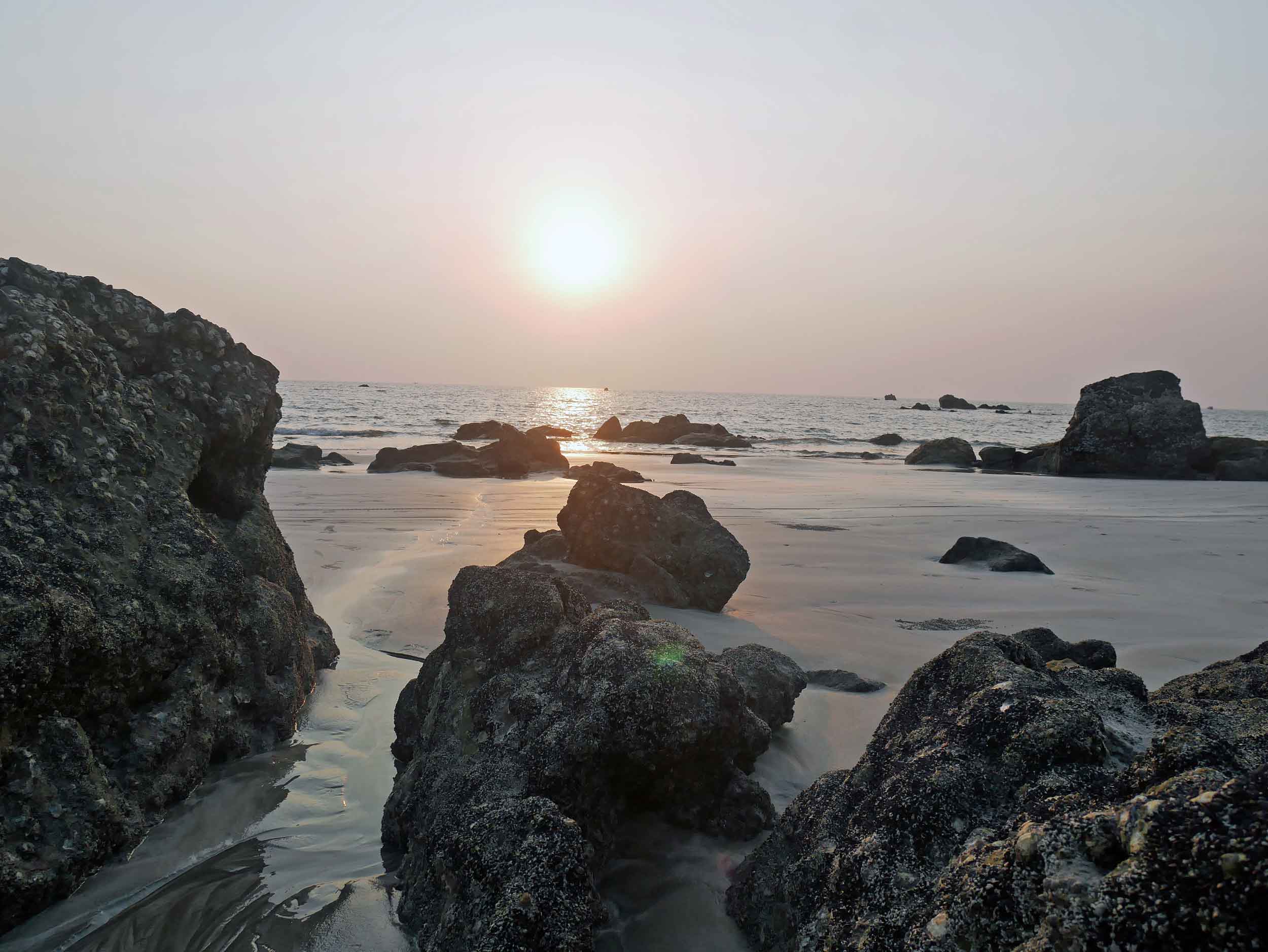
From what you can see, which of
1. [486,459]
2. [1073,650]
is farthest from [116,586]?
[486,459]

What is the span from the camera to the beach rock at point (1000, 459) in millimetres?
22750

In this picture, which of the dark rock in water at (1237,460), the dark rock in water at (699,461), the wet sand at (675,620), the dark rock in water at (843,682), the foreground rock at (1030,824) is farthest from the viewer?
the dark rock in water at (699,461)

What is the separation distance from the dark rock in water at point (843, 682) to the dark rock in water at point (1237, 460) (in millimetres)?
18851

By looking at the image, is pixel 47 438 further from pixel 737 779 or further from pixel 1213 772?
pixel 1213 772

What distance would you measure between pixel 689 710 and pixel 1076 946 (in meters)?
1.60

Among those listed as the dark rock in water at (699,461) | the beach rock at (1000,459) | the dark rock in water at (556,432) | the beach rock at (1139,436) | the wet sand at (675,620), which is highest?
the beach rock at (1139,436)

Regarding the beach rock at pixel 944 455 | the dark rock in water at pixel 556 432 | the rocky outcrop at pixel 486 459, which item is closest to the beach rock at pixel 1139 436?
the beach rock at pixel 944 455

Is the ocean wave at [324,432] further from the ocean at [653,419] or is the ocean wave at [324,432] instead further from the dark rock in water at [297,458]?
the dark rock in water at [297,458]

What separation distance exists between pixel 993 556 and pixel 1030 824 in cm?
716

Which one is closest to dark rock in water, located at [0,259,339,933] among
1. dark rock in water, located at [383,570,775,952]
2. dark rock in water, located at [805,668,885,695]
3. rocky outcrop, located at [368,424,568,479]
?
dark rock in water, located at [383,570,775,952]

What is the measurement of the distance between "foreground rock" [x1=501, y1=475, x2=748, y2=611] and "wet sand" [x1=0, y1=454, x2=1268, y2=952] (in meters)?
0.28

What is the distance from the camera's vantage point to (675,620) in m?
5.94

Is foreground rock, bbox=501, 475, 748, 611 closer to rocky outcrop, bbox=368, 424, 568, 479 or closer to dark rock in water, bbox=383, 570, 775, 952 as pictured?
dark rock in water, bbox=383, 570, 775, 952

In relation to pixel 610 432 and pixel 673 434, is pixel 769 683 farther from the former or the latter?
pixel 610 432
